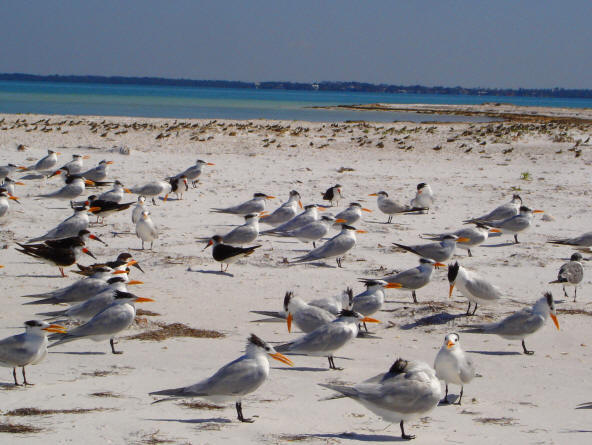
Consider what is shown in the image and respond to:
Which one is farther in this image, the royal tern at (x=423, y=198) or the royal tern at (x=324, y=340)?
the royal tern at (x=423, y=198)

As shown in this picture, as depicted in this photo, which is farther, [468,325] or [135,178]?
[135,178]

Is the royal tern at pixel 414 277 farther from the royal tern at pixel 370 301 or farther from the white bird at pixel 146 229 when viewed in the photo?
the white bird at pixel 146 229

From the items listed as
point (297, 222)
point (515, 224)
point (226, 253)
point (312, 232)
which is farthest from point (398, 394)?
point (515, 224)

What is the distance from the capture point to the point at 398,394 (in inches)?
209

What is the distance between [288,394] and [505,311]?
400 centimetres

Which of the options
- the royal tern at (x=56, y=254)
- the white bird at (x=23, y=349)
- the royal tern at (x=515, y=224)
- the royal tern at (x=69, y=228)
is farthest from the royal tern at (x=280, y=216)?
the white bird at (x=23, y=349)

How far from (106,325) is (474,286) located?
4338mm

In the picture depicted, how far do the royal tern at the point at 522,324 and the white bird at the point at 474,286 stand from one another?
87 centimetres

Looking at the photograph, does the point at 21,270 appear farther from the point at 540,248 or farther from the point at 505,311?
the point at 540,248

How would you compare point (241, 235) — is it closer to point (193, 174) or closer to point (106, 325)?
point (106, 325)

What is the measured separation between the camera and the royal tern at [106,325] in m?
6.91

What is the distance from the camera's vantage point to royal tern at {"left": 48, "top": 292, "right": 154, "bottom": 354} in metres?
6.91

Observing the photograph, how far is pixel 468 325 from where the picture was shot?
8.47 metres

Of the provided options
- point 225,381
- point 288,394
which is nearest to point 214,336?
point 288,394
